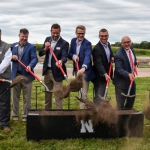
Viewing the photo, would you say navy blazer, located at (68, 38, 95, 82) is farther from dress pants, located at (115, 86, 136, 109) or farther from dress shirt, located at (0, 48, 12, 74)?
dress shirt, located at (0, 48, 12, 74)

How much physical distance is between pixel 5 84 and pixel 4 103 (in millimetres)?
376

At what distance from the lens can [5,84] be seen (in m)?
6.07

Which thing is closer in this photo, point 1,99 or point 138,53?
point 1,99

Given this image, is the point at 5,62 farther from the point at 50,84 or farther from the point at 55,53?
the point at 50,84

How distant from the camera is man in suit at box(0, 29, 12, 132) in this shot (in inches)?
232

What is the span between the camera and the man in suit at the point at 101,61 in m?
6.32

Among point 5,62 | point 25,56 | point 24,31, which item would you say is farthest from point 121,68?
point 5,62

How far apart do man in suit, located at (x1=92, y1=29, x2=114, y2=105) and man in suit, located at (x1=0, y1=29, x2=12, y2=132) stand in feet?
5.60

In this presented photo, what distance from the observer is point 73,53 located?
6.52 metres

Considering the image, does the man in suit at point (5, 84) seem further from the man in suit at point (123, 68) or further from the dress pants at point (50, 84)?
the man in suit at point (123, 68)

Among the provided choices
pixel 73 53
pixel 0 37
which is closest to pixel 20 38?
pixel 0 37

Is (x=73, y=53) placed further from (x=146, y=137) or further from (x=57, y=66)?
(x=146, y=137)

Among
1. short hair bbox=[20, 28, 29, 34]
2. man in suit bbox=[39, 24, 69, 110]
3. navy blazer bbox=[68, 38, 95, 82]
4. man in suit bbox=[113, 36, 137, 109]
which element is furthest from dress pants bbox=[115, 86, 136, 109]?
short hair bbox=[20, 28, 29, 34]

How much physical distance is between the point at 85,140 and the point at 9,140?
134 cm
